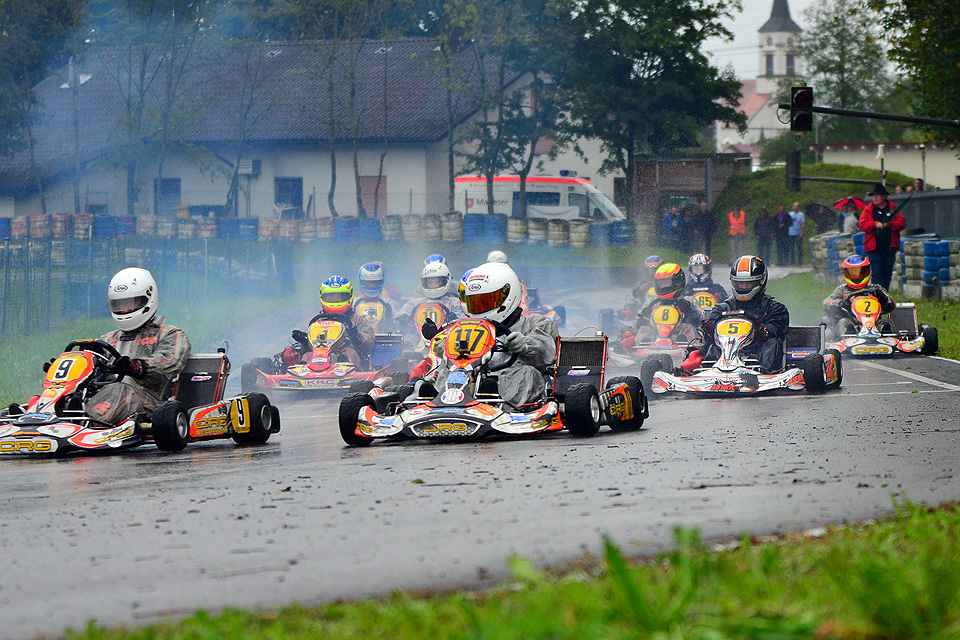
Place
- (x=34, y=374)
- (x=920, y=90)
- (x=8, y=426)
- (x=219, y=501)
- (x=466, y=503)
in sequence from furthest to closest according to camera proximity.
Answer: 1. (x=920, y=90)
2. (x=34, y=374)
3. (x=8, y=426)
4. (x=219, y=501)
5. (x=466, y=503)

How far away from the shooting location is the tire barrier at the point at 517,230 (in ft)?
122

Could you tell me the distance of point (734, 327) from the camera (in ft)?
43.2

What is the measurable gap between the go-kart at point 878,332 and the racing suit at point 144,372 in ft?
28.9

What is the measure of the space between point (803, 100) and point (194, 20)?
1852 centimetres

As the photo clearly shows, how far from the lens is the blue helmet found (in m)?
18.6

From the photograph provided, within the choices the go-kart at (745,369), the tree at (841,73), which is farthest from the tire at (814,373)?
the tree at (841,73)

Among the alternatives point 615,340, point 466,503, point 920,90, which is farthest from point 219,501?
point 920,90

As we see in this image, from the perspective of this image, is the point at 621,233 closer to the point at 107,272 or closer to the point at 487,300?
the point at 107,272

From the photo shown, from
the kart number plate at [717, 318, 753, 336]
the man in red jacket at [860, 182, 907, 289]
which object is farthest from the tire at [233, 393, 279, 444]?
the man in red jacket at [860, 182, 907, 289]

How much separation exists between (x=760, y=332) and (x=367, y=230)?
2526cm

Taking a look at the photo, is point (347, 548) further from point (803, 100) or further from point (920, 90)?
point (920, 90)

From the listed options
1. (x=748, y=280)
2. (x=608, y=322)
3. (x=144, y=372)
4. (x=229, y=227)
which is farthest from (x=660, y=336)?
(x=229, y=227)

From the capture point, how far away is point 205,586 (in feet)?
16.0

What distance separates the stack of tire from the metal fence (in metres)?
12.0
